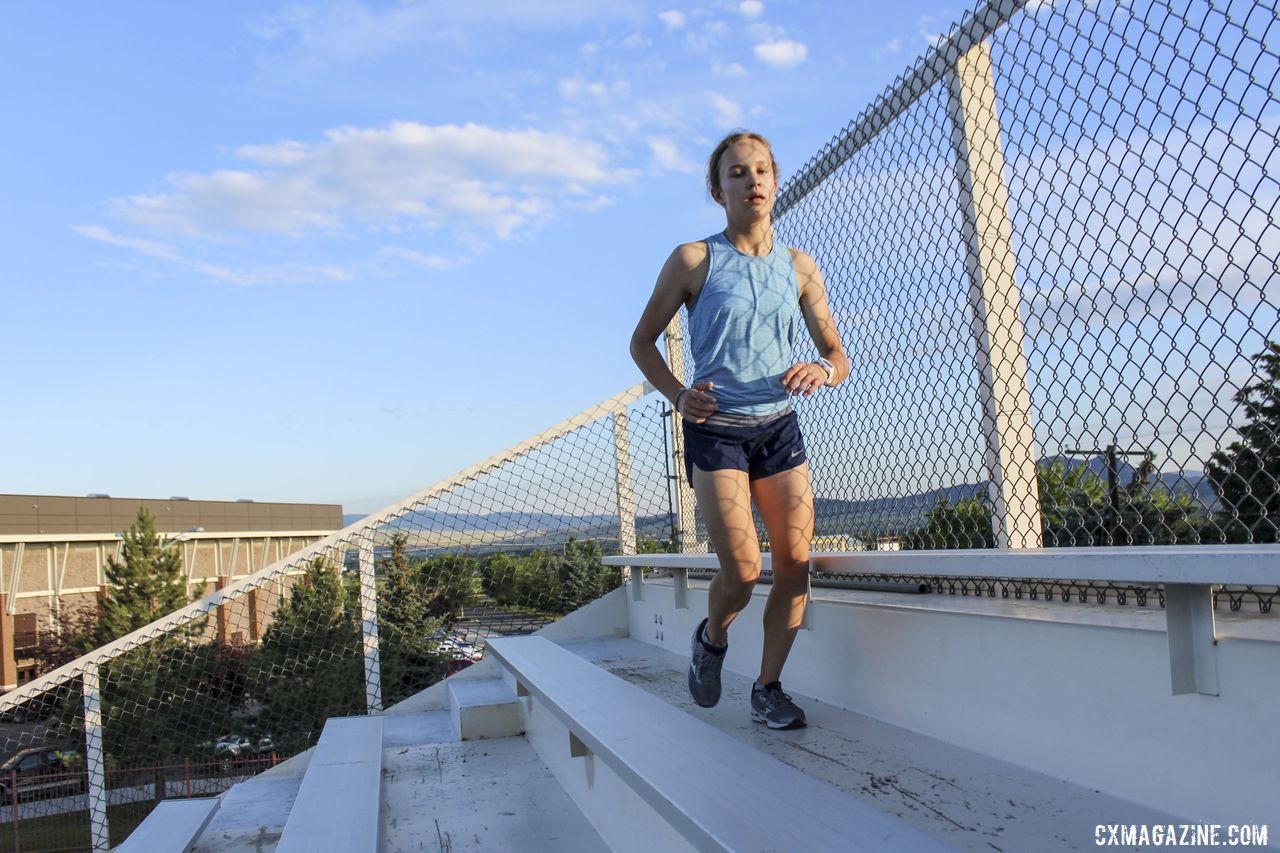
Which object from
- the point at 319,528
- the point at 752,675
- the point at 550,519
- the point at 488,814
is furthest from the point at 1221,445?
the point at 319,528

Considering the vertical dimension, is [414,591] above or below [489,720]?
above

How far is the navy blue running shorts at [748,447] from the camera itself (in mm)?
2281

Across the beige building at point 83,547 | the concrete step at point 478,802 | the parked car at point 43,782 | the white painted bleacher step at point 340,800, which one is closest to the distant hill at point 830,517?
the concrete step at point 478,802

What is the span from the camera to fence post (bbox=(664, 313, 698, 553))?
5152 millimetres

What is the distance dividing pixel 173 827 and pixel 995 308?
9.82 ft

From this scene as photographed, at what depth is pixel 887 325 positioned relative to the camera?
3.10 m

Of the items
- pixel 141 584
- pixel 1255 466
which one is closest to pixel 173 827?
pixel 1255 466

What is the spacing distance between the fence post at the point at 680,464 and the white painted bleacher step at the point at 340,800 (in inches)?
78.3

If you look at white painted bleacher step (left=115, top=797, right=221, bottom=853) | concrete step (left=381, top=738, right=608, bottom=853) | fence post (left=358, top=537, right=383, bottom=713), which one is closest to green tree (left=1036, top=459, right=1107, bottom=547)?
concrete step (left=381, top=738, right=608, bottom=853)

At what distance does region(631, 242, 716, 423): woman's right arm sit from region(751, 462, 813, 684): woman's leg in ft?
1.04

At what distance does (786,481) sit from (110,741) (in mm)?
6602

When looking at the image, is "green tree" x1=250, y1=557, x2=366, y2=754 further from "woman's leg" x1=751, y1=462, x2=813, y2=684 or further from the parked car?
"woman's leg" x1=751, y1=462, x2=813, y2=684

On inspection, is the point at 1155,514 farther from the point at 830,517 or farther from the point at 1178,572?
the point at 830,517

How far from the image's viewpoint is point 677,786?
1613 mm
